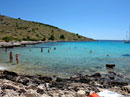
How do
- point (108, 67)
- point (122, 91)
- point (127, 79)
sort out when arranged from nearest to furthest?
point (122, 91)
point (127, 79)
point (108, 67)

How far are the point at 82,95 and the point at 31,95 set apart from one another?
2.95 metres

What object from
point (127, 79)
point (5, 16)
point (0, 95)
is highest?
point (5, 16)

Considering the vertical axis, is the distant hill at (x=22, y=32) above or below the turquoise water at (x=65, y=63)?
above

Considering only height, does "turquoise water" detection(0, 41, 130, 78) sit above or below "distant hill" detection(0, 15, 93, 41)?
below

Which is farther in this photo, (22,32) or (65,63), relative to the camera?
(22,32)

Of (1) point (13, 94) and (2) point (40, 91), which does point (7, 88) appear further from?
(2) point (40, 91)

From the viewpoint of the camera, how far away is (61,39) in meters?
137

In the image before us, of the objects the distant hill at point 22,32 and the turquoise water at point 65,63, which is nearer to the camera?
the turquoise water at point 65,63

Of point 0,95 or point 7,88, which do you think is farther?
point 7,88

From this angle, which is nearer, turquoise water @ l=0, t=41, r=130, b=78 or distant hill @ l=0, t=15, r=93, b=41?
turquoise water @ l=0, t=41, r=130, b=78

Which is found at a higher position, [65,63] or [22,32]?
[22,32]

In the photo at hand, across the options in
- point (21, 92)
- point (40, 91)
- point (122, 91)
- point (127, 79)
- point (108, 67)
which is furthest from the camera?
point (108, 67)

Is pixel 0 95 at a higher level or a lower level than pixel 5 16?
lower

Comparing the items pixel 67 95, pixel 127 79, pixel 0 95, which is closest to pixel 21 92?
pixel 0 95
